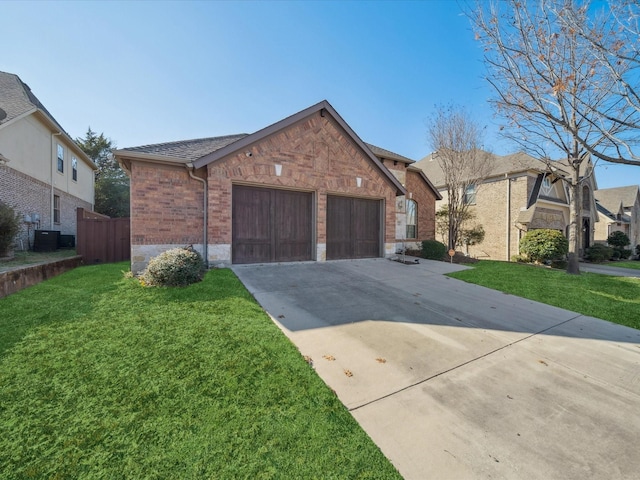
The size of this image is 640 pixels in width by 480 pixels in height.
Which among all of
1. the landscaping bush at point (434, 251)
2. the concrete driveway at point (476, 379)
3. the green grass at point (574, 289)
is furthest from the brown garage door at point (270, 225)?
the landscaping bush at point (434, 251)

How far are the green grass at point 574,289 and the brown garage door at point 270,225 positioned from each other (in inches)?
215

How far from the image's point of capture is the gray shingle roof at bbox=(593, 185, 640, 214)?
99.8ft

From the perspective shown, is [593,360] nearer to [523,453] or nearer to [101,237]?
[523,453]

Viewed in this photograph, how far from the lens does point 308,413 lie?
8.19 feet

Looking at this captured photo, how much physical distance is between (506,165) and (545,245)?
6539 mm

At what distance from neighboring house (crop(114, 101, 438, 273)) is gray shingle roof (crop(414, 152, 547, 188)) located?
A: 5911 millimetres

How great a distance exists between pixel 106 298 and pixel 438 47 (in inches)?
474

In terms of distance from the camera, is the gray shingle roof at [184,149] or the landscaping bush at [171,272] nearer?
the landscaping bush at [171,272]

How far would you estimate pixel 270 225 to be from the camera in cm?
922

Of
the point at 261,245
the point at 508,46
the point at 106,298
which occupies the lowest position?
the point at 106,298

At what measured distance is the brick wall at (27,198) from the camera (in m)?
10.5

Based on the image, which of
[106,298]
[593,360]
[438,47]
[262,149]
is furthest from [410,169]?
[106,298]

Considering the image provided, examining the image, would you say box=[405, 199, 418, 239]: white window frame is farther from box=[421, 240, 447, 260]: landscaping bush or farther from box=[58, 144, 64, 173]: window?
box=[58, 144, 64, 173]: window

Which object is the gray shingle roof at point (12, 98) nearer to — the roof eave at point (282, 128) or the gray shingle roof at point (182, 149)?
the gray shingle roof at point (182, 149)
